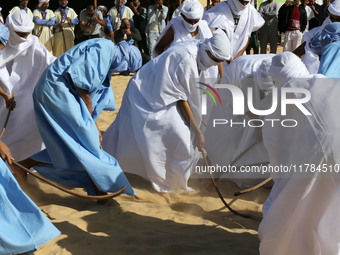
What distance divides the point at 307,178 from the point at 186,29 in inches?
164

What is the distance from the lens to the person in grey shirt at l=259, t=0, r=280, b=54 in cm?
1402

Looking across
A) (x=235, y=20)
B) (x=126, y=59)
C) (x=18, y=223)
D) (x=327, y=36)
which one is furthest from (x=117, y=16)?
(x=18, y=223)

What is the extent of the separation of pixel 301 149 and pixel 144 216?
194 centimetres

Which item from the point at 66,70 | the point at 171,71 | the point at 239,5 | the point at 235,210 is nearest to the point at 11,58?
the point at 66,70

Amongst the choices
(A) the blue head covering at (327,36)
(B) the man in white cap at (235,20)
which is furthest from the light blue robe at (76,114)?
(B) the man in white cap at (235,20)

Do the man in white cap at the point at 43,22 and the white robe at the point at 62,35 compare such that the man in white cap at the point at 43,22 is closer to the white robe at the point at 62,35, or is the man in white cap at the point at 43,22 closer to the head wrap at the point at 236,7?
the white robe at the point at 62,35

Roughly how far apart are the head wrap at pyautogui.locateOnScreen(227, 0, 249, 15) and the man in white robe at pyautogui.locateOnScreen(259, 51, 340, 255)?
5.02 metres

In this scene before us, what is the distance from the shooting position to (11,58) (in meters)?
6.34

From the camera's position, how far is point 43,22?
13.7 m

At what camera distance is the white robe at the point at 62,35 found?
46.4 ft

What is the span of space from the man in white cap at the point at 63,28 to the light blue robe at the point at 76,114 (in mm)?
9084

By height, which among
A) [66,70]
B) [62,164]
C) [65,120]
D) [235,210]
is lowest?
[235,210]

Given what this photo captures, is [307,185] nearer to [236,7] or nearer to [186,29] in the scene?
[186,29]

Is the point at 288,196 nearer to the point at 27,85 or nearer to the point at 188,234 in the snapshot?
the point at 188,234
